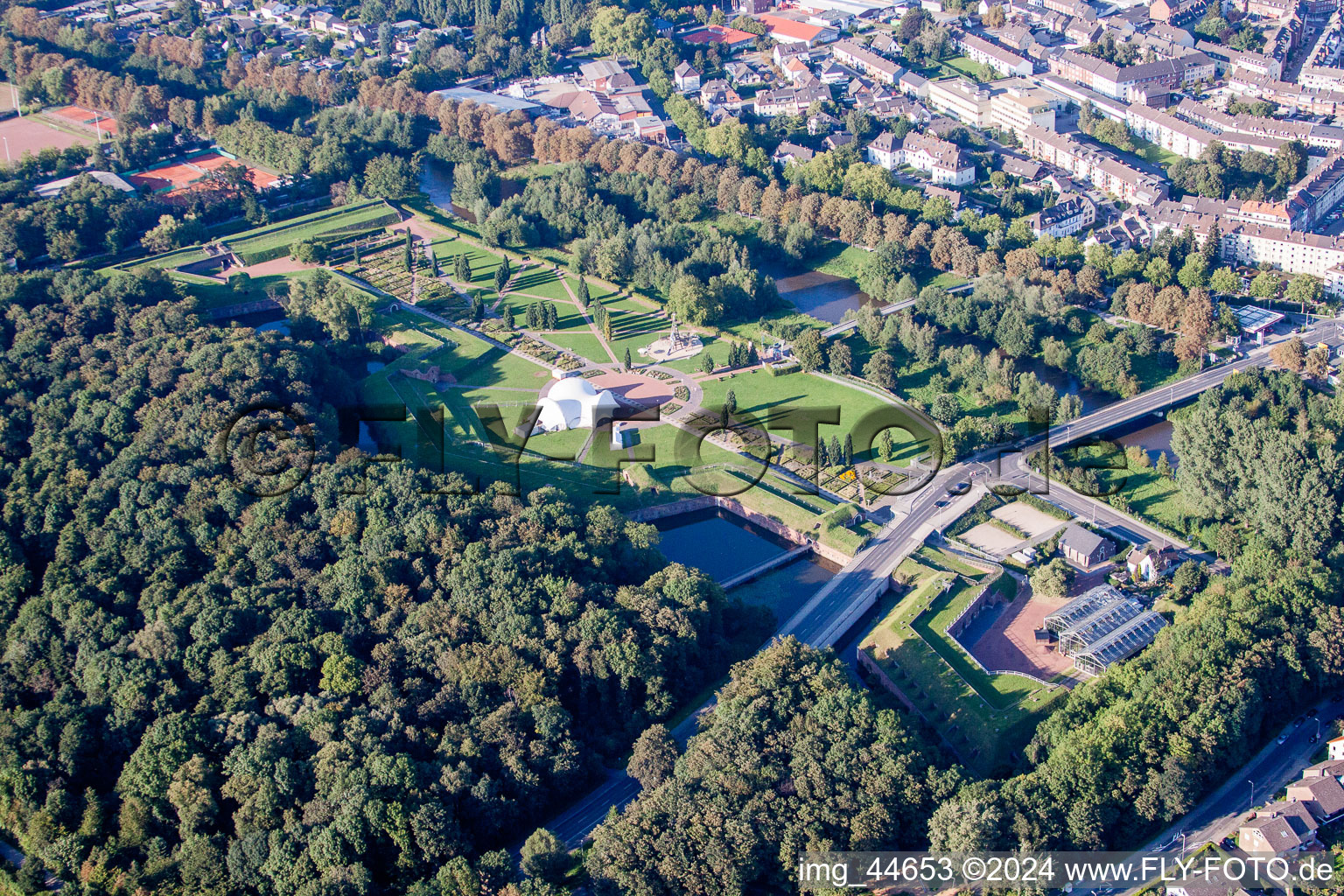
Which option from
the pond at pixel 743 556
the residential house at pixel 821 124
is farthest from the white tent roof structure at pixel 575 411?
the residential house at pixel 821 124

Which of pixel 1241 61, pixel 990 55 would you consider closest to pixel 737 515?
pixel 990 55

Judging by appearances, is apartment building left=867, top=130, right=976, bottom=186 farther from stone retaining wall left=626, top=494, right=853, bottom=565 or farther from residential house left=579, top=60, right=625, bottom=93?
stone retaining wall left=626, top=494, right=853, bottom=565

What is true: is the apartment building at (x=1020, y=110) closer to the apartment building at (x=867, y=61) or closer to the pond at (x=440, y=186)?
the apartment building at (x=867, y=61)

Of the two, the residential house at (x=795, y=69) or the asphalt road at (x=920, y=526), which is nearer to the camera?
the asphalt road at (x=920, y=526)

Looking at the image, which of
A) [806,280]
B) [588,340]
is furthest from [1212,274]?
[588,340]

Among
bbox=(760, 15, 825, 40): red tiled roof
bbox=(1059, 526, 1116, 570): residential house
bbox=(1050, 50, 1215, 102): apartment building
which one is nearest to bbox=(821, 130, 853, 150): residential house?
bbox=(1050, 50, 1215, 102): apartment building

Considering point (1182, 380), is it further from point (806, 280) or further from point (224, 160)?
point (224, 160)
